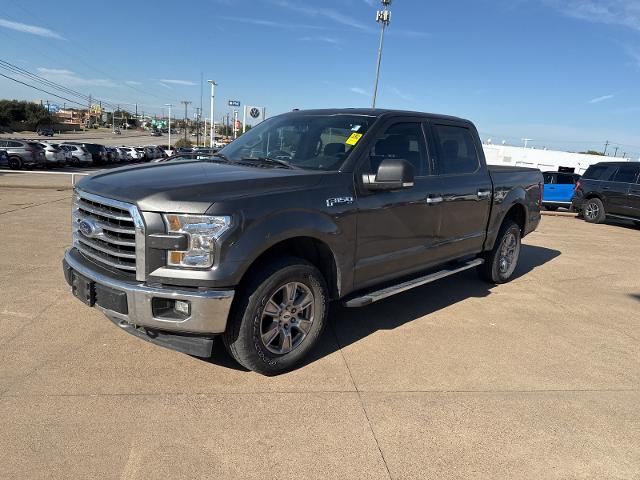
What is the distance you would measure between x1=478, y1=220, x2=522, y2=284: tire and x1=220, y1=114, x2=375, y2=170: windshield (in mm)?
2901

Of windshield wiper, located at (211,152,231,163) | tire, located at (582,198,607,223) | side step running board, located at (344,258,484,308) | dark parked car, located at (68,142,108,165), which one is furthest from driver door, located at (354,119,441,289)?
dark parked car, located at (68,142,108,165)

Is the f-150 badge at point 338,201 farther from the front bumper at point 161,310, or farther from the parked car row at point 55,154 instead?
the parked car row at point 55,154

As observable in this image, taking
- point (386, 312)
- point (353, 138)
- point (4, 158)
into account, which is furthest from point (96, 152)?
point (353, 138)

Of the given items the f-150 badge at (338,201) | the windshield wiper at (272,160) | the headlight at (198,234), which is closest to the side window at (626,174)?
the f-150 badge at (338,201)

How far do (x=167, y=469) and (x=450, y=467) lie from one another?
5.02 feet

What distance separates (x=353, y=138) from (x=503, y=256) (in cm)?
337

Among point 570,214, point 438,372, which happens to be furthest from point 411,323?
point 570,214

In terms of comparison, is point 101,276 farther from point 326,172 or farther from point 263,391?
point 326,172

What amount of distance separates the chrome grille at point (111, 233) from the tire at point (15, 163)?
2640cm

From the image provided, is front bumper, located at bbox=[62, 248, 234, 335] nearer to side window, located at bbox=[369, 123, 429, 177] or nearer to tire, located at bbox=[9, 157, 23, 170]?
side window, located at bbox=[369, 123, 429, 177]

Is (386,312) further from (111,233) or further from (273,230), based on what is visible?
(111,233)

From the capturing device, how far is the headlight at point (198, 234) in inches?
116

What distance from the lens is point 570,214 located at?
16.1 metres

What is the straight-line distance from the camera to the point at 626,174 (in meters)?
13.1
